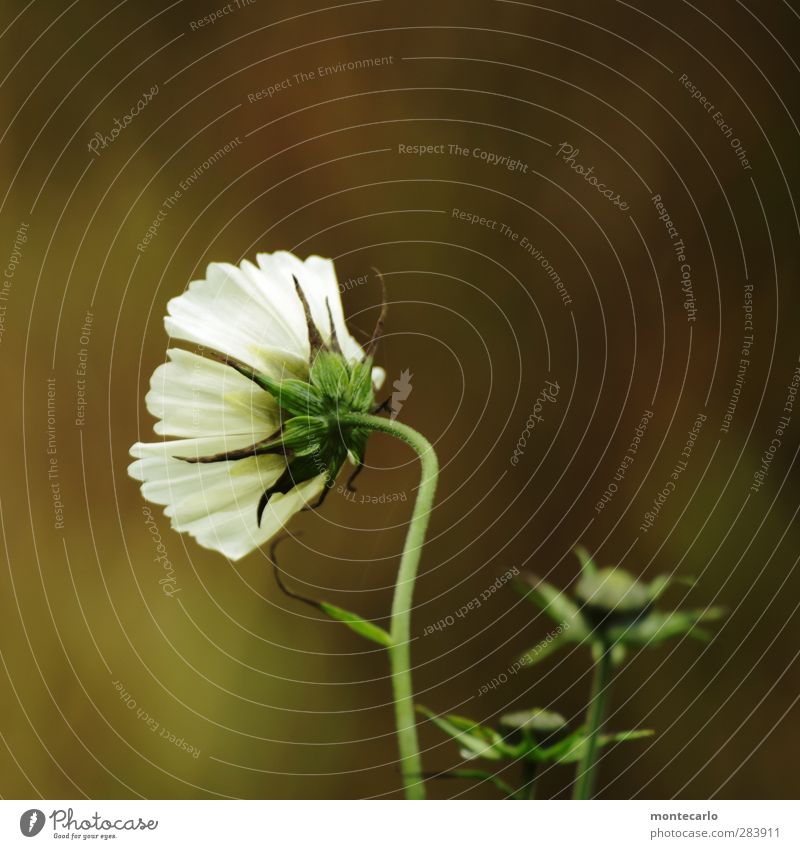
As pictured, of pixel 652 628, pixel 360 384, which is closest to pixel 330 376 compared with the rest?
pixel 360 384

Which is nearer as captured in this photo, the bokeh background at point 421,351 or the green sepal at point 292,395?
the green sepal at point 292,395

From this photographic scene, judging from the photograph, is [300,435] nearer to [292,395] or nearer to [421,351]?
[292,395]

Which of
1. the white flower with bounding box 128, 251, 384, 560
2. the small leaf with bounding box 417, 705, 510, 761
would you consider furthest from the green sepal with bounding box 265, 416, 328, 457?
the small leaf with bounding box 417, 705, 510, 761

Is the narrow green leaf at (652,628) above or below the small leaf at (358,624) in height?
below

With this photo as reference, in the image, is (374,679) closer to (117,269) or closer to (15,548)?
(15,548)

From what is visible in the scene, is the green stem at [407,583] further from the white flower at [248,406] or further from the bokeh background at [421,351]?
the bokeh background at [421,351]

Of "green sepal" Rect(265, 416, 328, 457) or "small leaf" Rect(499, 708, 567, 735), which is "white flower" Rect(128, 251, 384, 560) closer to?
"green sepal" Rect(265, 416, 328, 457)

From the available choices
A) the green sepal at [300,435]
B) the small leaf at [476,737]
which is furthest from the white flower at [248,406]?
the small leaf at [476,737]

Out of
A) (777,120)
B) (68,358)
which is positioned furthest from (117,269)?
(777,120)
